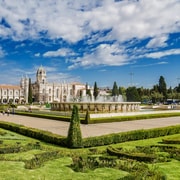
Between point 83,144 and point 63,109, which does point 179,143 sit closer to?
point 83,144

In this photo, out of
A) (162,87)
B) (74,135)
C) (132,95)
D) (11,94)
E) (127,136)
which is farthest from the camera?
(11,94)

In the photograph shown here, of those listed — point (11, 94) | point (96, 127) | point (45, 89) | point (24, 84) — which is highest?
point (24, 84)

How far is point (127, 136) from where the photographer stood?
10.2 metres

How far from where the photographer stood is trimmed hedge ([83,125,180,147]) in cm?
916

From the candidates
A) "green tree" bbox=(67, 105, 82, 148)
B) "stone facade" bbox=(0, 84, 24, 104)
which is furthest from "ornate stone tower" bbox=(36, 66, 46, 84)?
"green tree" bbox=(67, 105, 82, 148)

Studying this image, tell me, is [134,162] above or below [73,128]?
below

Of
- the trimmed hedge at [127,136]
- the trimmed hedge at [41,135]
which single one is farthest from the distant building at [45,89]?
the trimmed hedge at [127,136]

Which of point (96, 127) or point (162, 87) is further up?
point (162, 87)

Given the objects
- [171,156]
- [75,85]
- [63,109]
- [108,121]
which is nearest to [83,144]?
[171,156]

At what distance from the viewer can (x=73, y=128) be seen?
862 centimetres

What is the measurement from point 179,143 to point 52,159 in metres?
5.00

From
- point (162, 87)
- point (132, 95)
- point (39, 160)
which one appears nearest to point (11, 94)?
point (132, 95)

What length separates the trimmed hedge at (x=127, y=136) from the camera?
916cm

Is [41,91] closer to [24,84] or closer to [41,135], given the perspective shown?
[24,84]
